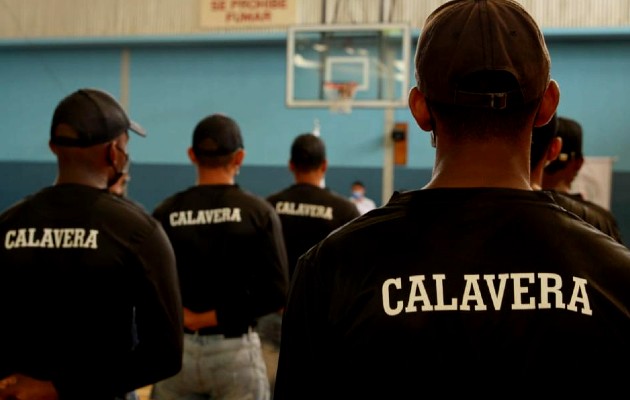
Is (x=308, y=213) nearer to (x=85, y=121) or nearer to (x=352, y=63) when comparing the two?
(x=85, y=121)

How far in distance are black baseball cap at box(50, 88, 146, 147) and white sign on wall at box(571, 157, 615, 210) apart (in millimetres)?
9343

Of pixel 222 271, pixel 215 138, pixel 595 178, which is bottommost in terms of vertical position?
pixel 595 178

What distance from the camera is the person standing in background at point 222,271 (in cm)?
337

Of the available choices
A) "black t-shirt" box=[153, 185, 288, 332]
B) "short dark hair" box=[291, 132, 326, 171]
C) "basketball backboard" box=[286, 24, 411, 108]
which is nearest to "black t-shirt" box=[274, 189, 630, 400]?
"black t-shirt" box=[153, 185, 288, 332]

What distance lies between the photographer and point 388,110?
37.4ft

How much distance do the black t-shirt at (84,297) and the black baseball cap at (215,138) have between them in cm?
143

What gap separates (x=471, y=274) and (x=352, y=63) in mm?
7973

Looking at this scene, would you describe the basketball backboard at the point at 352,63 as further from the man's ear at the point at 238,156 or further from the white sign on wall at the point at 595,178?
the man's ear at the point at 238,156

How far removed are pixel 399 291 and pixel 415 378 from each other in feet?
0.48

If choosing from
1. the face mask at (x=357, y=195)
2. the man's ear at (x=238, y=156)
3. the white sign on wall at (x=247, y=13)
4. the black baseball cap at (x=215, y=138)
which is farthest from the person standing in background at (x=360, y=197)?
the black baseball cap at (x=215, y=138)

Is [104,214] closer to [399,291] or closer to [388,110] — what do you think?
[399,291]

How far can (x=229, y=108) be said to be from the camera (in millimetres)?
11883

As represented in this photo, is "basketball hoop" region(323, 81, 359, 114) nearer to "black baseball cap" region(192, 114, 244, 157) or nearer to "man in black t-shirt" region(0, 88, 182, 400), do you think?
"black baseball cap" region(192, 114, 244, 157)

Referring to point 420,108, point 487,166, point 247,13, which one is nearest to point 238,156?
point 420,108
